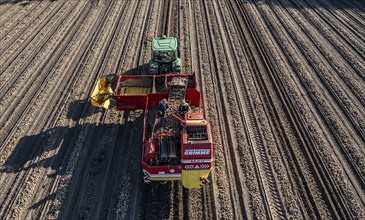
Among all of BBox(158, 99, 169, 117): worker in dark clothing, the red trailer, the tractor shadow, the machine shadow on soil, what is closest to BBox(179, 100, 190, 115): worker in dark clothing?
the red trailer

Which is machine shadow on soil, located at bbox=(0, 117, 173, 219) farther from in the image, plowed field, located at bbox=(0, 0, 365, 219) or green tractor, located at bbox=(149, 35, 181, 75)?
green tractor, located at bbox=(149, 35, 181, 75)

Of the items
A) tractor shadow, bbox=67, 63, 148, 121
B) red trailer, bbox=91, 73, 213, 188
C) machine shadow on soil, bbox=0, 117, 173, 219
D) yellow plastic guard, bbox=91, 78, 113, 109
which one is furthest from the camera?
tractor shadow, bbox=67, 63, 148, 121

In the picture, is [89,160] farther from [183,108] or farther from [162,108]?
[183,108]

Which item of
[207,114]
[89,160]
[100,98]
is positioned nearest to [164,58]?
[207,114]

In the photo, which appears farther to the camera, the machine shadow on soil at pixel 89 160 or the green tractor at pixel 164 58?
the green tractor at pixel 164 58

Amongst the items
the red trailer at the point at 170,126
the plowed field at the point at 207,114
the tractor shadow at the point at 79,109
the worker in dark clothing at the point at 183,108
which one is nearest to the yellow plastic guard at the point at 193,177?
the red trailer at the point at 170,126

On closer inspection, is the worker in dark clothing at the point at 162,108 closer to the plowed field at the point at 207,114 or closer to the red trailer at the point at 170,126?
the red trailer at the point at 170,126

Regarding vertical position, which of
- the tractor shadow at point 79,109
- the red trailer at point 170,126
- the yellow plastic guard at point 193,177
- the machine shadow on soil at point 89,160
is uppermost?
the red trailer at point 170,126

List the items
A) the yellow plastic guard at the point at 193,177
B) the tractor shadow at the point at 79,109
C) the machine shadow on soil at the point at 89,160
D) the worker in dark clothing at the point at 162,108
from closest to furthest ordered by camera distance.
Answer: the yellow plastic guard at the point at 193,177 → the machine shadow on soil at the point at 89,160 → the worker in dark clothing at the point at 162,108 → the tractor shadow at the point at 79,109
